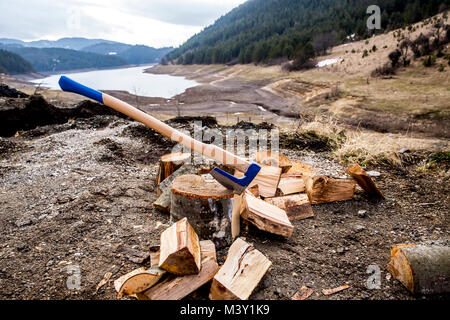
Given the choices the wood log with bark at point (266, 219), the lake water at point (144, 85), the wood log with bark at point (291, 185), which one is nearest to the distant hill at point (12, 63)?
the lake water at point (144, 85)

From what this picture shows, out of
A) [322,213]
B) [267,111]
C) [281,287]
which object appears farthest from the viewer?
[267,111]

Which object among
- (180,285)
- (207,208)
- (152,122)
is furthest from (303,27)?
(180,285)

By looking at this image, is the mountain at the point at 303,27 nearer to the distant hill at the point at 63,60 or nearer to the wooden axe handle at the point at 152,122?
the wooden axe handle at the point at 152,122

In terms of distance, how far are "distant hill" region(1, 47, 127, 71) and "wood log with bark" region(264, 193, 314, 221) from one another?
130209 millimetres

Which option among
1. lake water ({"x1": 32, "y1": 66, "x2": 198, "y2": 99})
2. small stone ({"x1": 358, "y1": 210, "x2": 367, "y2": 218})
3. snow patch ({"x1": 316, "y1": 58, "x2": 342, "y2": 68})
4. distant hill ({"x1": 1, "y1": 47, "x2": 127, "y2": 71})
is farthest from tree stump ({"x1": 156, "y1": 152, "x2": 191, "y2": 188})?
distant hill ({"x1": 1, "y1": 47, "x2": 127, "y2": 71})

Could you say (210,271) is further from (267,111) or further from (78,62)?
(78,62)

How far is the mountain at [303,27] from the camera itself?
3775cm

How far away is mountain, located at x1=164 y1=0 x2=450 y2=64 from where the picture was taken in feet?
124

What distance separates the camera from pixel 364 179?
9.98 feet

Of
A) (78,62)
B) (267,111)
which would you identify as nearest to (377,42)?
(267,111)

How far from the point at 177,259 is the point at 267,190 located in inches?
66.0

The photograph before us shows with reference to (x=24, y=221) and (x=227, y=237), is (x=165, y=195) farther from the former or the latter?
(x=24, y=221)

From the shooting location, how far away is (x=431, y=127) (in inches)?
431

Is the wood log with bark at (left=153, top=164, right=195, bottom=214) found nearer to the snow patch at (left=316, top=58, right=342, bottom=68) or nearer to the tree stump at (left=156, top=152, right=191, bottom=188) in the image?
the tree stump at (left=156, top=152, right=191, bottom=188)
